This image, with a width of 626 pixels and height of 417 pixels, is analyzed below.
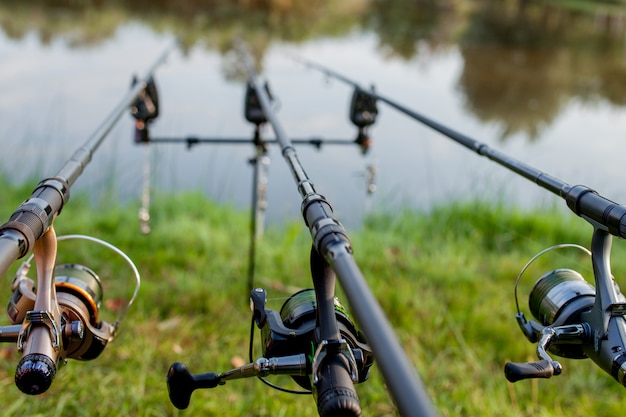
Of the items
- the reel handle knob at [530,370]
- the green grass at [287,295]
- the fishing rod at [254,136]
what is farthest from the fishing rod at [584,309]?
the fishing rod at [254,136]

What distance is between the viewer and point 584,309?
105 cm

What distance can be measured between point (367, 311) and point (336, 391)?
0.14 metres

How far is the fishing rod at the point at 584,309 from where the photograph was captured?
0.91 meters

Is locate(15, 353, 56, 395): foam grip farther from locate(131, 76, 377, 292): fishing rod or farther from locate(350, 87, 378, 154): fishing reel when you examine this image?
locate(350, 87, 378, 154): fishing reel

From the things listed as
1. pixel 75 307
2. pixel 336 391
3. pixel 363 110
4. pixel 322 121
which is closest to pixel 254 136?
pixel 363 110

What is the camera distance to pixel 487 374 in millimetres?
2357

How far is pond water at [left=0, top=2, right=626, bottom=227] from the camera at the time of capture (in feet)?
15.1

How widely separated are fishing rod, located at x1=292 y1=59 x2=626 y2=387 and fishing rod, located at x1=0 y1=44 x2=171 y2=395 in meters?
0.65

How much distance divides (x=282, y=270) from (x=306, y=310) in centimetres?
221

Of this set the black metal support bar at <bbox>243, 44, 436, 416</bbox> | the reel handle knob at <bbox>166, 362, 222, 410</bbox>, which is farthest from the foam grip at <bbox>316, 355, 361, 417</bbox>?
the reel handle knob at <bbox>166, 362, 222, 410</bbox>

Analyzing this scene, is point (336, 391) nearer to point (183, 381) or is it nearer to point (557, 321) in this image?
point (183, 381)

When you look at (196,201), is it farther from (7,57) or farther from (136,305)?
(7,57)

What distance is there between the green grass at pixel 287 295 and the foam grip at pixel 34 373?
1.15 metres

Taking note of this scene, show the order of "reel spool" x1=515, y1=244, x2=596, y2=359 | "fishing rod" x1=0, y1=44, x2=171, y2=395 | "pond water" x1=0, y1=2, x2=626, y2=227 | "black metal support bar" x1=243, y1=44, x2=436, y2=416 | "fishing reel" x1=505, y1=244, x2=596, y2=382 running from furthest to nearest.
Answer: "pond water" x1=0, y1=2, x2=626, y2=227, "reel spool" x1=515, y1=244, x2=596, y2=359, "fishing reel" x1=505, y1=244, x2=596, y2=382, "fishing rod" x1=0, y1=44, x2=171, y2=395, "black metal support bar" x1=243, y1=44, x2=436, y2=416
